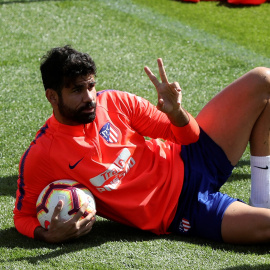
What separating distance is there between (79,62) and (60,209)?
927 mm

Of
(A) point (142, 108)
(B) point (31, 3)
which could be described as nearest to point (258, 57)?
(B) point (31, 3)

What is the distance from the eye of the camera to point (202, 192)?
4.42 metres

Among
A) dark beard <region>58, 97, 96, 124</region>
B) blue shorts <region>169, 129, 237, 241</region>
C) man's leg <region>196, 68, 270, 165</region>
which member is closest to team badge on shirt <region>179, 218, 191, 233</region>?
blue shorts <region>169, 129, 237, 241</region>

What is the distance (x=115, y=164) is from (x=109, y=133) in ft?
0.73

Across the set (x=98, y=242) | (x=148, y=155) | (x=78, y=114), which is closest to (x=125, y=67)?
(x=148, y=155)

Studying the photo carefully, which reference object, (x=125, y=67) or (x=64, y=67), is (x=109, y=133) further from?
(x=125, y=67)

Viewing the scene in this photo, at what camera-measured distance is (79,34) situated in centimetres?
919

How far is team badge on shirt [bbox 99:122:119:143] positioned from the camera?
436cm

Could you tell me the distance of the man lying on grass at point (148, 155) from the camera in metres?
4.20

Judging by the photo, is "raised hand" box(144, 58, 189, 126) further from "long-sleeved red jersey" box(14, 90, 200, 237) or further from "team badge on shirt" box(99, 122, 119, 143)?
"team badge on shirt" box(99, 122, 119, 143)

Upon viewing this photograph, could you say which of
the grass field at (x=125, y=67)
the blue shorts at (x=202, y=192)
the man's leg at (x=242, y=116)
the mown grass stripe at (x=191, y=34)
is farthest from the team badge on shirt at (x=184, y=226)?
the mown grass stripe at (x=191, y=34)

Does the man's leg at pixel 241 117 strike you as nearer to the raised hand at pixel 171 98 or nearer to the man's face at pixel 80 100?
Answer: the raised hand at pixel 171 98

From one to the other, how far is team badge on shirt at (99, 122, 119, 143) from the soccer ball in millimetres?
367

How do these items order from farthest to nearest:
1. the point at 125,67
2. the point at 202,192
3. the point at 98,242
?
1. the point at 125,67
2. the point at 202,192
3. the point at 98,242
